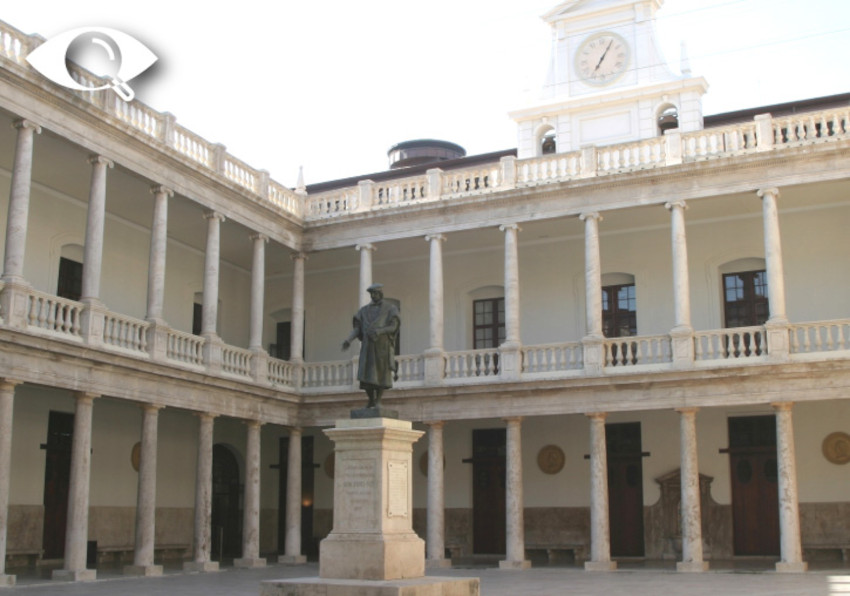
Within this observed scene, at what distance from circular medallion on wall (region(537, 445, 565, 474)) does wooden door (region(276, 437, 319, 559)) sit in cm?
662

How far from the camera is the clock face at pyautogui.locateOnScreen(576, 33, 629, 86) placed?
91.9 feet

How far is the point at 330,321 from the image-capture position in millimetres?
28969

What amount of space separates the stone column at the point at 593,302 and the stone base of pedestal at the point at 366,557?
11.0 m

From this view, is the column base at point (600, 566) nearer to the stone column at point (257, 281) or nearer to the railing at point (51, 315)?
the stone column at point (257, 281)

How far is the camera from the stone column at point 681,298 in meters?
21.4

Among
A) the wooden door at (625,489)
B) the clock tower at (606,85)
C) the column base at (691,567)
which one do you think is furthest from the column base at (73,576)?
the clock tower at (606,85)

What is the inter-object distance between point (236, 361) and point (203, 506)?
136 inches

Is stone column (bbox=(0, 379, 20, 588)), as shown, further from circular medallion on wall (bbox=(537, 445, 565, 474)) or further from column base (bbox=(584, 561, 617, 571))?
circular medallion on wall (bbox=(537, 445, 565, 474))

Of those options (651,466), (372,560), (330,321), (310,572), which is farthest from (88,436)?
(651,466)

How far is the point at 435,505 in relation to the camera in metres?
22.9

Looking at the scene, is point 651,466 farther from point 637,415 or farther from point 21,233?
point 21,233

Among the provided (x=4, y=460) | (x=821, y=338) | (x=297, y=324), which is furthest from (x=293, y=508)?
(x=821, y=338)

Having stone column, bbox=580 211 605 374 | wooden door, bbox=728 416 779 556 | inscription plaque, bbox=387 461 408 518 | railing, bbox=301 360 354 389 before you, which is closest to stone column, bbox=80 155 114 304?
railing, bbox=301 360 354 389

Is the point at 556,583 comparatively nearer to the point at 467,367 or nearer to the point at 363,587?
the point at 363,587
